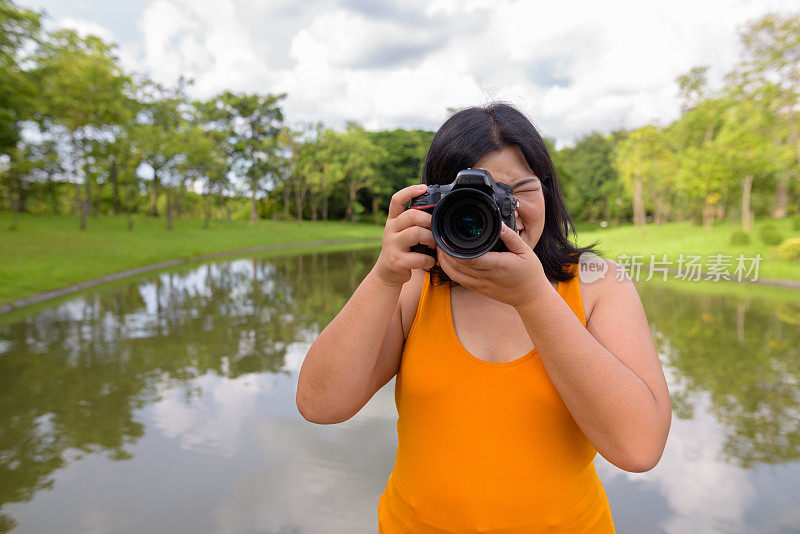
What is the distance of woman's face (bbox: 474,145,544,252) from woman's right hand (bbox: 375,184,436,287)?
27 centimetres

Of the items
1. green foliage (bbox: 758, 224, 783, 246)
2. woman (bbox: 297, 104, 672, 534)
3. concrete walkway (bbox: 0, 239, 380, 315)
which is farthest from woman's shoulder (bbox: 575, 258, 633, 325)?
green foliage (bbox: 758, 224, 783, 246)

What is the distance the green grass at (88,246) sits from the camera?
1241 cm

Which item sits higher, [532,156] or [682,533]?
[532,156]

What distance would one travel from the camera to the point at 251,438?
4223 mm

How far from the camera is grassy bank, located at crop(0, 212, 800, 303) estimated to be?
1287 centimetres

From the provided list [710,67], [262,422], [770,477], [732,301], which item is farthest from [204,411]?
[710,67]

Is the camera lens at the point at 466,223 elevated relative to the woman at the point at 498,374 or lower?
elevated

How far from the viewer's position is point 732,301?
33.2 feet

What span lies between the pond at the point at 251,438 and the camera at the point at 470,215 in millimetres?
2720

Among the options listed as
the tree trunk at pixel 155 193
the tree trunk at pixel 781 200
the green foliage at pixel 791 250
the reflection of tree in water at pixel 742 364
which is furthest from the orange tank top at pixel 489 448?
the tree trunk at pixel 155 193

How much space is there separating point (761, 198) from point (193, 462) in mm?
33363

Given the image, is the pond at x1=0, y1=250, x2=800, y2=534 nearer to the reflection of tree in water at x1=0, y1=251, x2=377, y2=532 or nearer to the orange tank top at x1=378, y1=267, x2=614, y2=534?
the reflection of tree in water at x1=0, y1=251, x2=377, y2=532

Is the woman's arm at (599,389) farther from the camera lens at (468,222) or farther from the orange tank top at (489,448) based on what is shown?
the camera lens at (468,222)

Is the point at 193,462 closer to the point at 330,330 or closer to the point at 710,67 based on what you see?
the point at 330,330
